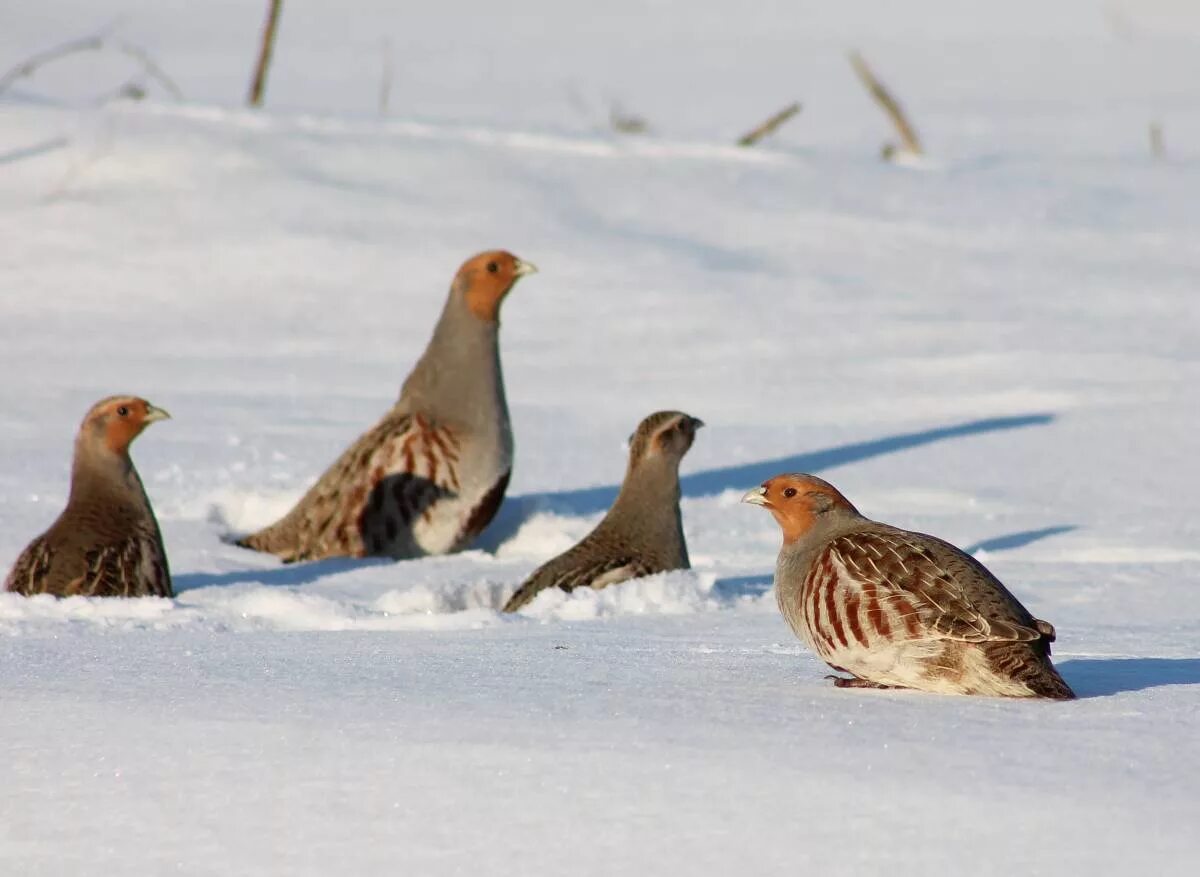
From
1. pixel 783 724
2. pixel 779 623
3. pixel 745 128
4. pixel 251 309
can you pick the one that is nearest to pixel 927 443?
pixel 779 623

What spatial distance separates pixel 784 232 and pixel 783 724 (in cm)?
859

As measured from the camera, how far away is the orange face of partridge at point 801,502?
3.80 metres

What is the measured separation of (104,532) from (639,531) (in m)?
1.50

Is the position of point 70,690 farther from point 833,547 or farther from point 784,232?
point 784,232

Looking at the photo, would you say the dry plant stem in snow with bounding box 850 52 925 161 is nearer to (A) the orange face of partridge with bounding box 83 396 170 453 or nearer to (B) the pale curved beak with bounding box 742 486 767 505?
(A) the orange face of partridge with bounding box 83 396 170 453

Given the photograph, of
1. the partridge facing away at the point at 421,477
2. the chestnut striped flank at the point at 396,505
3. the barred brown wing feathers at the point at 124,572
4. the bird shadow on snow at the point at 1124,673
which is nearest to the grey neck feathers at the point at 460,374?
the partridge facing away at the point at 421,477

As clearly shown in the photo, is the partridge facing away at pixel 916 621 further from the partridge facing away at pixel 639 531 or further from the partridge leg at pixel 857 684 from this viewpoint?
the partridge facing away at pixel 639 531

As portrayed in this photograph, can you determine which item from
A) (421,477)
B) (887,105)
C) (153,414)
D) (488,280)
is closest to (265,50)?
(887,105)

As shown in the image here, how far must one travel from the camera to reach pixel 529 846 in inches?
98.9

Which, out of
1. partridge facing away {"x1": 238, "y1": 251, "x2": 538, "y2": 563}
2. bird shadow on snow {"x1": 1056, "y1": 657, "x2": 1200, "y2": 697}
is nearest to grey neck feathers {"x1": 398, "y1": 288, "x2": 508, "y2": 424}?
partridge facing away {"x1": 238, "y1": 251, "x2": 538, "y2": 563}

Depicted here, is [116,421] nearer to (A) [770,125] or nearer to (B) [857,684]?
(B) [857,684]

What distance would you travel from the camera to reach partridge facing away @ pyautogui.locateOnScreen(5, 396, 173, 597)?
5.10m

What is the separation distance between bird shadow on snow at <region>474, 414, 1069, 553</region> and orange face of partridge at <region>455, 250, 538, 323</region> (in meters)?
0.69

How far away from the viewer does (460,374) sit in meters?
6.65
